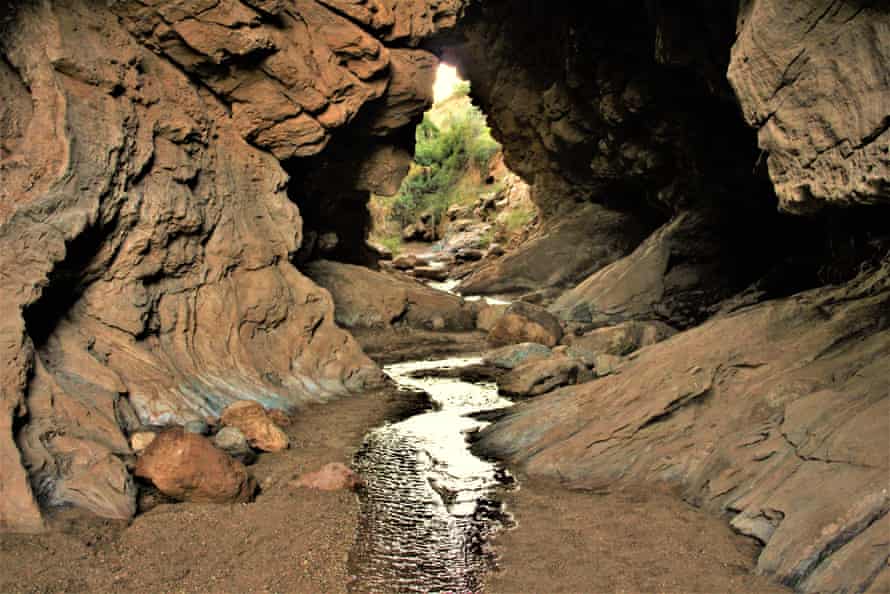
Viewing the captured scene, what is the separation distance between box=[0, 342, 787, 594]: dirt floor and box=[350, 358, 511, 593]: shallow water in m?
0.17

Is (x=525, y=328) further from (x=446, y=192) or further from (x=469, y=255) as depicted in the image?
(x=446, y=192)

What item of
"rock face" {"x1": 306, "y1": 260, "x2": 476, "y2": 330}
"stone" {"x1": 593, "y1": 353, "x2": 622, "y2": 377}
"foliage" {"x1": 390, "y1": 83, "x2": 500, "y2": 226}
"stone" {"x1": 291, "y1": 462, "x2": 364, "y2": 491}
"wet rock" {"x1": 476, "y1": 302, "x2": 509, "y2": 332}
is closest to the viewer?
"stone" {"x1": 291, "y1": 462, "x2": 364, "y2": 491}

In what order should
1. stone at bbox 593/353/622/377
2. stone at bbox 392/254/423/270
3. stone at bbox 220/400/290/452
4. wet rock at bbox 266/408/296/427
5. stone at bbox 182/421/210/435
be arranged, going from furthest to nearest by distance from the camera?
stone at bbox 392/254/423/270 → stone at bbox 593/353/622/377 → wet rock at bbox 266/408/296/427 → stone at bbox 220/400/290/452 → stone at bbox 182/421/210/435

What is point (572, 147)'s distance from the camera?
20797 millimetres

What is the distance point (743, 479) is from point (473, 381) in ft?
19.2

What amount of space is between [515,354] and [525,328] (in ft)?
5.33

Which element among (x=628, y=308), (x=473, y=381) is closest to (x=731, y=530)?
(x=473, y=381)

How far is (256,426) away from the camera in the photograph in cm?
704

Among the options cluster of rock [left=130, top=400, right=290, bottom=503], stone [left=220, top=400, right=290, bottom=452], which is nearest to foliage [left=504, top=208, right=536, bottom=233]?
stone [left=220, top=400, right=290, bottom=452]

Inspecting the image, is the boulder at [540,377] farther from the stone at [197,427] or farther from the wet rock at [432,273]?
the wet rock at [432,273]

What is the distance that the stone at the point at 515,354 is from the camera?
12.0m

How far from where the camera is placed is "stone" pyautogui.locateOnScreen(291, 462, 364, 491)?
19.3 ft

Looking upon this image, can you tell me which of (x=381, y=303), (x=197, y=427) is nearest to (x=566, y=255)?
(x=381, y=303)

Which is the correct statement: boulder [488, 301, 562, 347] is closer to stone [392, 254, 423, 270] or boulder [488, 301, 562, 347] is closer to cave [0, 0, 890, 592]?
cave [0, 0, 890, 592]
